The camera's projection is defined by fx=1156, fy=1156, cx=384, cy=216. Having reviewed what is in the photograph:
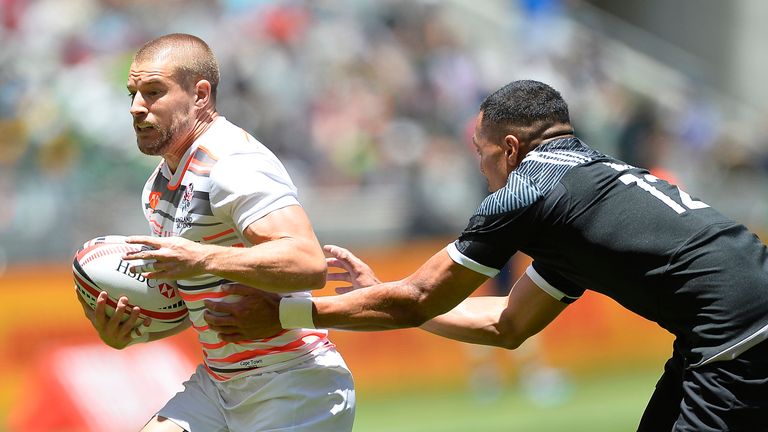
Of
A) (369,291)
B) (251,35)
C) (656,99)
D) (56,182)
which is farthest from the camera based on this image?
(656,99)

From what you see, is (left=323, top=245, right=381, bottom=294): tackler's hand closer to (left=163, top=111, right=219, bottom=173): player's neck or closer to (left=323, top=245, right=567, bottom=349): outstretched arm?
(left=323, top=245, right=567, bottom=349): outstretched arm

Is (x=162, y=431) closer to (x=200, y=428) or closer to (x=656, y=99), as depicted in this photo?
(x=200, y=428)

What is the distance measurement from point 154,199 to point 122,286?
382mm

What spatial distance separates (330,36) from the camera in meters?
14.4

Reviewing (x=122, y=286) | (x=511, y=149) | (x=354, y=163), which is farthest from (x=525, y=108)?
(x=354, y=163)

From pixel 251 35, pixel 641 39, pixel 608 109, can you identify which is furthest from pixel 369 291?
pixel 641 39

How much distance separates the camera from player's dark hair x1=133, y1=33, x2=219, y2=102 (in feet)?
15.2

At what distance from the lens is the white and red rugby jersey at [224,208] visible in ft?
14.3

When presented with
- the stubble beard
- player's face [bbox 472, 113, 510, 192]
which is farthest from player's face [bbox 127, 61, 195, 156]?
player's face [bbox 472, 113, 510, 192]

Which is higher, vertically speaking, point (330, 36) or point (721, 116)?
point (330, 36)

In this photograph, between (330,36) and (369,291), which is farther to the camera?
(330,36)

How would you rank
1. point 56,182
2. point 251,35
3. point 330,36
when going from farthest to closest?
1. point 330,36
2. point 251,35
3. point 56,182

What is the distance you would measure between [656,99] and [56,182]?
12.6 meters

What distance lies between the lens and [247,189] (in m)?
4.32
